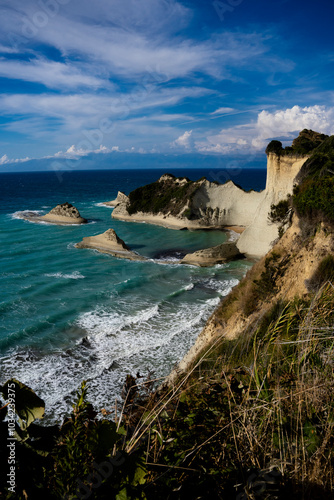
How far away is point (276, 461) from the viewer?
8.27 ft

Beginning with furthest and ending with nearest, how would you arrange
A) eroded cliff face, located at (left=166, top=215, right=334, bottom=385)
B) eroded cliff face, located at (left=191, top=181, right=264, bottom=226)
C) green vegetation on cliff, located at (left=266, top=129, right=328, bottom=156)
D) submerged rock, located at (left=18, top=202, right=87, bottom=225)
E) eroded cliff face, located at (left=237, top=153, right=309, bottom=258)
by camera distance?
submerged rock, located at (left=18, top=202, right=87, bottom=225)
eroded cliff face, located at (left=191, top=181, right=264, bottom=226)
eroded cliff face, located at (left=237, top=153, right=309, bottom=258)
green vegetation on cliff, located at (left=266, top=129, right=328, bottom=156)
eroded cliff face, located at (left=166, top=215, right=334, bottom=385)

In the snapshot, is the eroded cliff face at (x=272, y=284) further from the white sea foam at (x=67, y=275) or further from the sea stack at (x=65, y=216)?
the sea stack at (x=65, y=216)

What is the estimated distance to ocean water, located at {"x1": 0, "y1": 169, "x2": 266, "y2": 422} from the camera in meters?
13.5

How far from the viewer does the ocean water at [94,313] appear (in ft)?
44.3

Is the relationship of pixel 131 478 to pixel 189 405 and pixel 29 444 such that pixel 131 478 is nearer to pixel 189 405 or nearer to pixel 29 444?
pixel 29 444

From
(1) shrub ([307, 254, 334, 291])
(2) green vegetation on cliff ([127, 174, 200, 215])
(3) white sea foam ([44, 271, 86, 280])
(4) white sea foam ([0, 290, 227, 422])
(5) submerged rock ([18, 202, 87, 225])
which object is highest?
(2) green vegetation on cliff ([127, 174, 200, 215])

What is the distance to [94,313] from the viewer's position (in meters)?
19.5

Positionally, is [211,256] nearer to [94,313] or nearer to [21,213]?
[94,313]

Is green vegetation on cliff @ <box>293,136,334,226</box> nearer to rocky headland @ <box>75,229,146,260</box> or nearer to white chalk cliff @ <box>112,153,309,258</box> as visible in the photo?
rocky headland @ <box>75,229,146,260</box>

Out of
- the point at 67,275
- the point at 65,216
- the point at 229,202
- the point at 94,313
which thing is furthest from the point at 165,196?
the point at 94,313

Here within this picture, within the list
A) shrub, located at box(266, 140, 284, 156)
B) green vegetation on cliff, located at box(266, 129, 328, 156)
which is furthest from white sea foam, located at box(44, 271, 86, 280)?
green vegetation on cliff, located at box(266, 129, 328, 156)

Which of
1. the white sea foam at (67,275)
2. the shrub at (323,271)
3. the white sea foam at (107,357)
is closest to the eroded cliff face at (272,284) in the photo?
the shrub at (323,271)

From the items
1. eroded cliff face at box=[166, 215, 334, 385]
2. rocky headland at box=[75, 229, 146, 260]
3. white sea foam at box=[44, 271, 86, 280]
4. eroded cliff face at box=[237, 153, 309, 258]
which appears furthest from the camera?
rocky headland at box=[75, 229, 146, 260]

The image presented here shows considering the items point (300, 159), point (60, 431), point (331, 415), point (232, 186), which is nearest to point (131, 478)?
point (60, 431)
